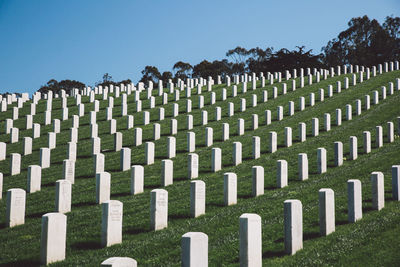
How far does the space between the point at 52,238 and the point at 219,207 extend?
14.1 feet

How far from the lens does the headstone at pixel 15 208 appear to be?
30.1 feet

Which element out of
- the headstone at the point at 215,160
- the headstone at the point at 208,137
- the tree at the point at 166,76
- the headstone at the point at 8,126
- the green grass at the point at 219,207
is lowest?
the green grass at the point at 219,207

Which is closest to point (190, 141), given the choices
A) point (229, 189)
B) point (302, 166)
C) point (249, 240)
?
point (302, 166)

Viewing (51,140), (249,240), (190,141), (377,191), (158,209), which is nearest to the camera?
(249,240)

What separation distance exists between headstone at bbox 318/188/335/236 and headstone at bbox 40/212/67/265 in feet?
14.8

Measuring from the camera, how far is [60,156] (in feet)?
56.2

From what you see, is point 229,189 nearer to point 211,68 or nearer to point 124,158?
point 124,158

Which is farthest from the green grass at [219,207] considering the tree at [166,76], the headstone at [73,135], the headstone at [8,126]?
the tree at [166,76]

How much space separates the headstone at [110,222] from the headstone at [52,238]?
0.81 m

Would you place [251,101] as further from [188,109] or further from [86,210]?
[86,210]

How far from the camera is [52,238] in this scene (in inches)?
267

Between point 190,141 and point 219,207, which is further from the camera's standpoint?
point 190,141

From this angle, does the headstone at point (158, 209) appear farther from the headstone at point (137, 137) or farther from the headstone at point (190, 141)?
the headstone at point (137, 137)

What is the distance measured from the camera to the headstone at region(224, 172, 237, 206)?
995 centimetres
